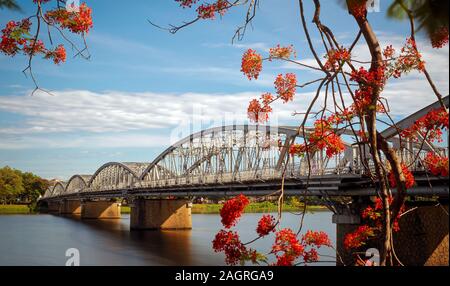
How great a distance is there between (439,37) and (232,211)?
283 cm

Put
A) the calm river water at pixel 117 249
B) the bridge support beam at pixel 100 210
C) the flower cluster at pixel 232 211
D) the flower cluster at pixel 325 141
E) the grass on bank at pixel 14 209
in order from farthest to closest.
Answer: the grass on bank at pixel 14 209 < the bridge support beam at pixel 100 210 < the calm river water at pixel 117 249 < the flower cluster at pixel 325 141 < the flower cluster at pixel 232 211

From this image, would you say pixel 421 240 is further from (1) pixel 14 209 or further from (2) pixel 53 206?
(2) pixel 53 206

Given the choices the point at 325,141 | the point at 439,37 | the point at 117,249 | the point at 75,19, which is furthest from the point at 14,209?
the point at 439,37

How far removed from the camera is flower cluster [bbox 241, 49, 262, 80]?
5992 millimetres

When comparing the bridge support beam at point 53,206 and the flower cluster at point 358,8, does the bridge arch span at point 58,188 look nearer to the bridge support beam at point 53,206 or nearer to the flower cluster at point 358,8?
the bridge support beam at point 53,206

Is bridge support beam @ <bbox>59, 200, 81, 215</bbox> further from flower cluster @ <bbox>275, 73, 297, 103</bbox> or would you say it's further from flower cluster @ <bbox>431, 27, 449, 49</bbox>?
flower cluster @ <bbox>431, 27, 449, 49</bbox>

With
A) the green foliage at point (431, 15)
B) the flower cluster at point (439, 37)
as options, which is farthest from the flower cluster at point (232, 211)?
the green foliage at point (431, 15)

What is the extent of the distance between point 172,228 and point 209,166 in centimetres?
1012

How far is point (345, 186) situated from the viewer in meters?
26.4

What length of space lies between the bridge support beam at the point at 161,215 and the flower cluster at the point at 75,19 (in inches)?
2177

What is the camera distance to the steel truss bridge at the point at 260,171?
2103cm

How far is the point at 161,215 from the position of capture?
2473 inches
